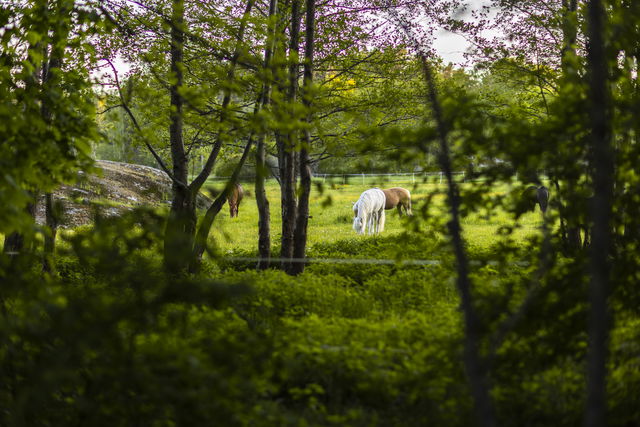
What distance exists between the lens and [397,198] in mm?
18922

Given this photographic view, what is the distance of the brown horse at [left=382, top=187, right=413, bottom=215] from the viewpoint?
18.6 m

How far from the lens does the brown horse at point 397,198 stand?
61.2 ft

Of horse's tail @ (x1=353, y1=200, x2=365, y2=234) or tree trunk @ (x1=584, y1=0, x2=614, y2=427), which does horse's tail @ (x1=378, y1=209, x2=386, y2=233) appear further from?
tree trunk @ (x1=584, y1=0, x2=614, y2=427)

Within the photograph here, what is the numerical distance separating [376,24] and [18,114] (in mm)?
7644

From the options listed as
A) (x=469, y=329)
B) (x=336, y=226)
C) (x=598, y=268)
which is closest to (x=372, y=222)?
(x=336, y=226)

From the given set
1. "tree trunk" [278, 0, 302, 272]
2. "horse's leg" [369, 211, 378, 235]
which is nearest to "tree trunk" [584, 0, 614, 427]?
"tree trunk" [278, 0, 302, 272]

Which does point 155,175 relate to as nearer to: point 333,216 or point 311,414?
point 333,216

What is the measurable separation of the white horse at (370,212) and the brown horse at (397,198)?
142 centimetres

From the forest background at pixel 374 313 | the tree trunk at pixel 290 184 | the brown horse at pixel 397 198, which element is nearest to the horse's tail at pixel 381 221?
the brown horse at pixel 397 198

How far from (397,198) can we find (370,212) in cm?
287

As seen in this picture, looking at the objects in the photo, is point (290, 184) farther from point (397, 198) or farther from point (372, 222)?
point (397, 198)

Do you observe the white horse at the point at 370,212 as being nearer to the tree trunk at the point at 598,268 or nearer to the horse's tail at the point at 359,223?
the horse's tail at the point at 359,223

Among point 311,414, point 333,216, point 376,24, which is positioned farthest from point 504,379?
point 333,216

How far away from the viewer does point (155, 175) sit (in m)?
22.4
